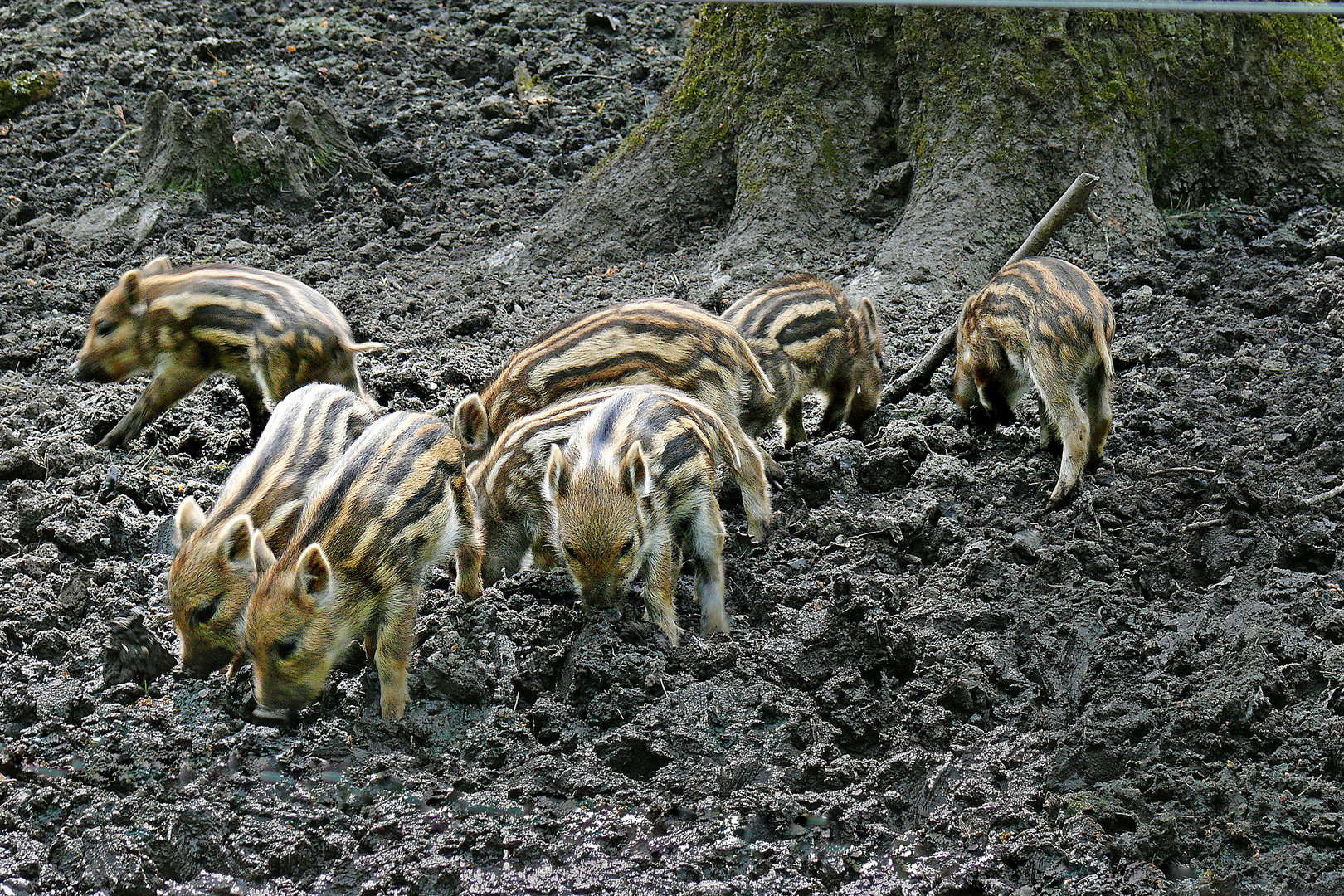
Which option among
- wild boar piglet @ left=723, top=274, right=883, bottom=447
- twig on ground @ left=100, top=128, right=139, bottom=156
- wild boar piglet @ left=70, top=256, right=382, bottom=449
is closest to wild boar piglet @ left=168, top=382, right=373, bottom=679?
wild boar piglet @ left=70, top=256, right=382, bottom=449

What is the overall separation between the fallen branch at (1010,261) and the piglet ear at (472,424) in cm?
177

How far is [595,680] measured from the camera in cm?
381

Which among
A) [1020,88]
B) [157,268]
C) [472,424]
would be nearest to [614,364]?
[472,424]

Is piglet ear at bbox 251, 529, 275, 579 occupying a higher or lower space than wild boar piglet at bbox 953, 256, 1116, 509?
lower

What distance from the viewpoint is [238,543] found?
3.66 meters

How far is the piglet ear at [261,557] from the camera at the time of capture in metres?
3.66

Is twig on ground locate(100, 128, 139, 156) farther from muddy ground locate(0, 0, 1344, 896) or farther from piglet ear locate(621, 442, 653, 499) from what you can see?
piglet ear locate(621, 442, 653, 499)

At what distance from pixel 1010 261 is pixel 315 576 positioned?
3.07 metres

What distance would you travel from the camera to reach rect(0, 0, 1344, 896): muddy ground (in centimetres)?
323

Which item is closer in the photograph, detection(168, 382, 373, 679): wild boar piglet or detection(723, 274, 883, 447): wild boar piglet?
detection(168, 382, 373, 679): wild boar piglet

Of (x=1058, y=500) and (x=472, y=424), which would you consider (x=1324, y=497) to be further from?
(x=472, y=424)

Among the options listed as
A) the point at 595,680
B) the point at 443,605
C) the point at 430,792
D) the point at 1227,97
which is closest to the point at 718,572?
the point at 595,680

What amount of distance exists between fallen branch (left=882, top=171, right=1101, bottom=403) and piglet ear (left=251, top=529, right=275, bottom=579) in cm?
274

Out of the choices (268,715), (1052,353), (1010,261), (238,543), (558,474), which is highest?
(1010,261)
